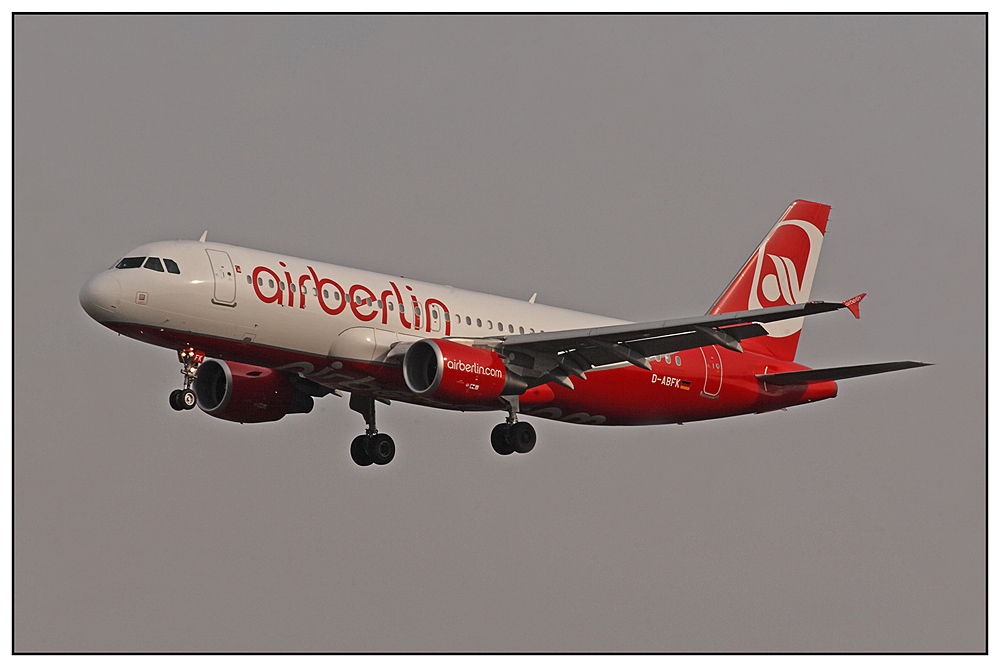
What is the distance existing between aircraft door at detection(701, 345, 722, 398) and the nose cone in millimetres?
18808

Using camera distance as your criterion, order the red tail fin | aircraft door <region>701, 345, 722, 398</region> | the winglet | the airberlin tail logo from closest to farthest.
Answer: the winglet, aircraft door <region>701, 345, 722, 398</region>, the red tail fin, the airberlin tail logo

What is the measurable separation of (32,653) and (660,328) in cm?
3088

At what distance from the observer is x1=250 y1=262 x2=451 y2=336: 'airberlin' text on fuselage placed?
1516 inches

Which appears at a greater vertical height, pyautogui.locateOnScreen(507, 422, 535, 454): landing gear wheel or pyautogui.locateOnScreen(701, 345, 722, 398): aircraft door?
pyautogui.locateOnScreen(701, 345, 722, 398): aircraft door

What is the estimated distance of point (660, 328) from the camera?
38844 mm

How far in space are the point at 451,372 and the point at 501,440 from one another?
420 cm

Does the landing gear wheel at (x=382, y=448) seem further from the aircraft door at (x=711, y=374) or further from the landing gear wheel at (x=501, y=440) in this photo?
the aircraft door at (x=711, y=374)

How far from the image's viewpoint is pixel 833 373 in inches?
1781

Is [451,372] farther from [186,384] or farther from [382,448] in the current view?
[382,448]

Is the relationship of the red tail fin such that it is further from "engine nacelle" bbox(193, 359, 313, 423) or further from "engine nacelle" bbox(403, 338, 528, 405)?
"engine nacelle" bbox(193, 359, 313, 423)

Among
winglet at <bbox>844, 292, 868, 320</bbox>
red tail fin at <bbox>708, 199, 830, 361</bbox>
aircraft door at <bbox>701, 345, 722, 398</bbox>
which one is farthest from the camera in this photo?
red tail fin at <bbox>708, 199, 830, 361</bbox>

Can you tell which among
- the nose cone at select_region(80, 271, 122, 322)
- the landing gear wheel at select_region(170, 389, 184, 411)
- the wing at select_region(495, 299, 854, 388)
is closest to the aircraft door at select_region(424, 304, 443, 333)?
the wing at select_region(495, 299, 854, 388)

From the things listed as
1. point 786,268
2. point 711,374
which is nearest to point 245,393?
point 711,374

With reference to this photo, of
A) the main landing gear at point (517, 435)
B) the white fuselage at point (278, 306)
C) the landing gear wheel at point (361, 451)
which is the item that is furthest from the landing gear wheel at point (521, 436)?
the landing gear wheel at point (361, 451)
